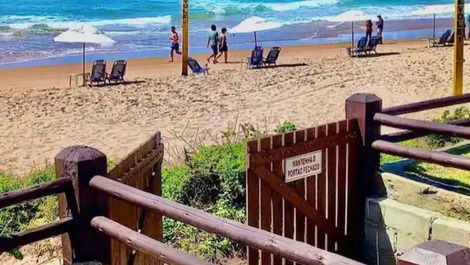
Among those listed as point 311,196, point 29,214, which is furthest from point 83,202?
point 29,214

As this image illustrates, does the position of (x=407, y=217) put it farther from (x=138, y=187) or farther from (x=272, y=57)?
(x=272, y=57)

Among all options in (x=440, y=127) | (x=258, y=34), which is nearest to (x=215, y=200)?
(x=440, y=127)

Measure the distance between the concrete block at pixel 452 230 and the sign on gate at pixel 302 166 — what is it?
2.98 feet

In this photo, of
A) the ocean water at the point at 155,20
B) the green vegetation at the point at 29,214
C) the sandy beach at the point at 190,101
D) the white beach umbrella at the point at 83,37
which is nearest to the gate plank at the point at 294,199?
the green vegetation at the point at 29,214

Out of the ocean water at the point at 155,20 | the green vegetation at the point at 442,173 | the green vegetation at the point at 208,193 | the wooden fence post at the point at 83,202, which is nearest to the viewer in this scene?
the wooden fence post at the point at 83,202

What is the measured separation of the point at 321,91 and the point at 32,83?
32.4 ft

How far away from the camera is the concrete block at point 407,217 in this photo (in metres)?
5.45

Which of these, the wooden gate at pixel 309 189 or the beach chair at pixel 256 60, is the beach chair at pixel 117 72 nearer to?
the beach chair at pixel 256 60

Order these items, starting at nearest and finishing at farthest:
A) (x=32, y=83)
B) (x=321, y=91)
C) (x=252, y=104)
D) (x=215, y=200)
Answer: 1. (x=215, y=200)
2. (x=252, y=104)
3. (x=321, y=91)
4. (x=32, y=83)

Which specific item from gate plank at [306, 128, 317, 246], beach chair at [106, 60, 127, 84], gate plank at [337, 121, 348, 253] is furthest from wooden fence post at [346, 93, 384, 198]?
beach chair at [106, 60, 127, 84]

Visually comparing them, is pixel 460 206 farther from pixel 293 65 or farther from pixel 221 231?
pixel 293 65

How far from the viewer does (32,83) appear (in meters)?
23.0

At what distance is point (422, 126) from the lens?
5.50 m

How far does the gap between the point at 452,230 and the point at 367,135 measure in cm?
95
